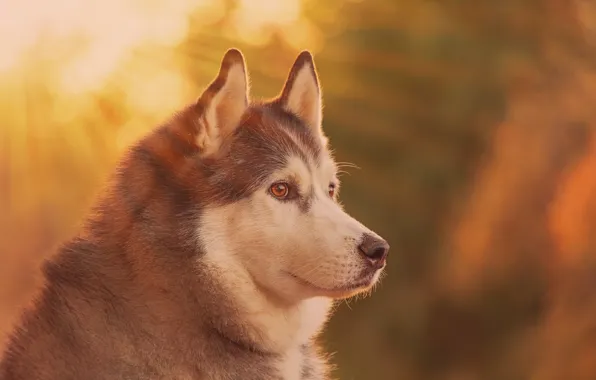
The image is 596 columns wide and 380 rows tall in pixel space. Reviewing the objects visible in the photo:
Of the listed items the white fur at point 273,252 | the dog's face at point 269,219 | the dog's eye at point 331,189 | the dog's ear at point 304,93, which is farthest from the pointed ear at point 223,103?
the dog's eye at point 331,189

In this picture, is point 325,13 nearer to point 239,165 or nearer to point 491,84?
point 491,84

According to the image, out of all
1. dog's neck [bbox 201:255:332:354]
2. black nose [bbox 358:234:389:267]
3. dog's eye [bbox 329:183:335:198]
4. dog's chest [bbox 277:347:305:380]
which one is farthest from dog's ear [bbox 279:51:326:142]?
dog's chest [bbox 277:347:305:380]

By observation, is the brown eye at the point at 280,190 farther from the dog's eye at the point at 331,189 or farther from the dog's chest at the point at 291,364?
the dog's chest at the point at 291,364

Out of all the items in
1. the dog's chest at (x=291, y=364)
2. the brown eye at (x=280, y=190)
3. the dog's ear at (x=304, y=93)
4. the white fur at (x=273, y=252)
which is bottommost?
the dog's chest at (x=291, y=364)

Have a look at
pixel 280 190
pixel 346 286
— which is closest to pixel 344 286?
pixel 346 286

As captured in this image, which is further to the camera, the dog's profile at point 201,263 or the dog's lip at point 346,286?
the dog's lip at point 346,286

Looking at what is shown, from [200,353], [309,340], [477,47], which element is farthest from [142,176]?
[477,47]

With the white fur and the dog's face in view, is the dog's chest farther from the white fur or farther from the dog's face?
the dog's face
